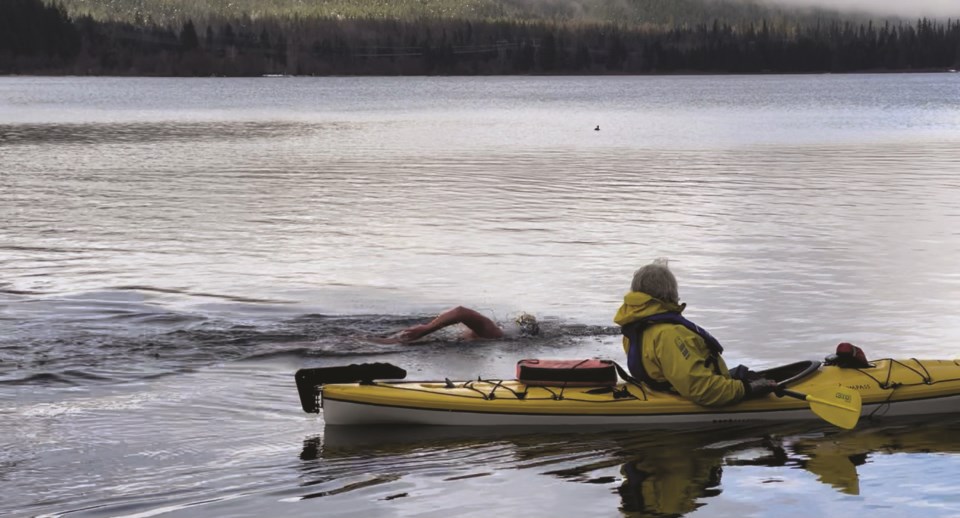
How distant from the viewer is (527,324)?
1329 centimetres

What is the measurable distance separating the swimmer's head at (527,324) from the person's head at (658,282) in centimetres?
382

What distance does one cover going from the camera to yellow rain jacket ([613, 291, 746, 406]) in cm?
946

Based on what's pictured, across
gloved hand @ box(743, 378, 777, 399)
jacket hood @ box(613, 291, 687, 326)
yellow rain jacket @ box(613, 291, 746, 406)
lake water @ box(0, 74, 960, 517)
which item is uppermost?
jacket hood @ box(613, 291, 687, 326)

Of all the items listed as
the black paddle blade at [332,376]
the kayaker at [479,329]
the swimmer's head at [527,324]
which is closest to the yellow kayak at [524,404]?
the black paddle blade at [332,376]

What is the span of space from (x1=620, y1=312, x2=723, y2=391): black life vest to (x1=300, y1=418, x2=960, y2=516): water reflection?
0.41 metres

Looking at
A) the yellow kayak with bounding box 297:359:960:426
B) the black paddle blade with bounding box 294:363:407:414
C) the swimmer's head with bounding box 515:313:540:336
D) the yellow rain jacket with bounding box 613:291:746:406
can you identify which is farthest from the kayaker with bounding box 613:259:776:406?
the swimmer's head with bounding box 515:313:540:336

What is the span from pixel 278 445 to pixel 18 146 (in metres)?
38.6

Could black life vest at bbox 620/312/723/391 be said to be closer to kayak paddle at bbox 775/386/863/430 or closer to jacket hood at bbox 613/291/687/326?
jacket hood at bbox 613/291/687/326

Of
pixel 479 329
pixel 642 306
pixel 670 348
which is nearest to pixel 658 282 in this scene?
pixel 642 306

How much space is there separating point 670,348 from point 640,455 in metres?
0.81

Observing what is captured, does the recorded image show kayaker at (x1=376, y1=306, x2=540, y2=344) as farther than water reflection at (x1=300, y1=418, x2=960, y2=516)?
Yes

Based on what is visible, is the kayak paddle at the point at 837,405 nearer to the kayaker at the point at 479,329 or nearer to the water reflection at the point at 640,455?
the water reflection at the point at 640,455

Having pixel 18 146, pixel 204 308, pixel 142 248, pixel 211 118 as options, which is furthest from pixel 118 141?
pixel 204 308

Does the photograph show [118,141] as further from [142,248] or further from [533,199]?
[142,248]
